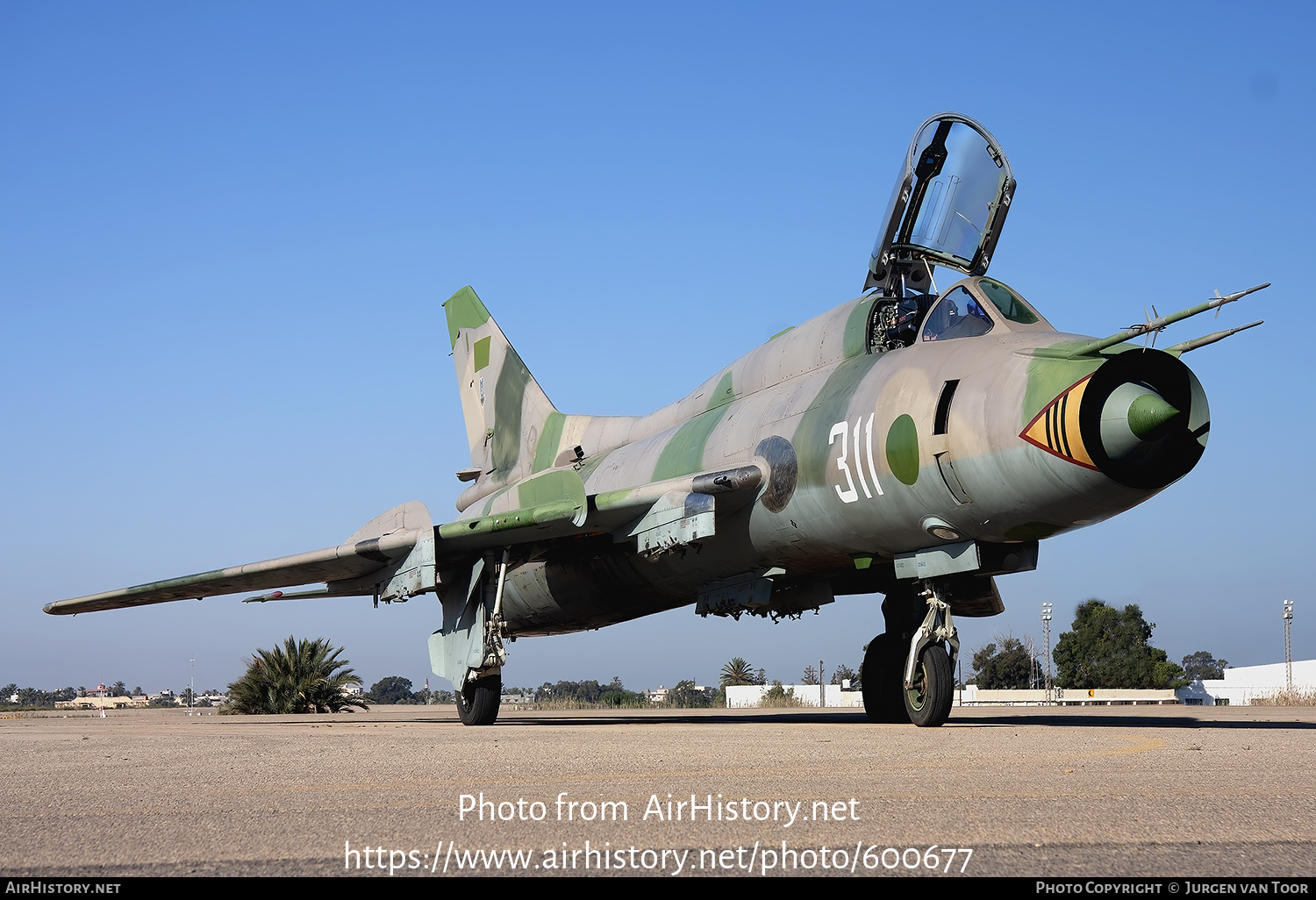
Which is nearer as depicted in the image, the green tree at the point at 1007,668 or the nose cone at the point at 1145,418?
the nose cone at the point at 1145,418

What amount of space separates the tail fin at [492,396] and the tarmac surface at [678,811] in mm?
11423

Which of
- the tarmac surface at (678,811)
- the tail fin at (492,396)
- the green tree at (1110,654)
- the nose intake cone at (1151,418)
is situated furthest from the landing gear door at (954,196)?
the green tree at (1110,654)

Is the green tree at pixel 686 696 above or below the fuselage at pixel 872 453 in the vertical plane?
below

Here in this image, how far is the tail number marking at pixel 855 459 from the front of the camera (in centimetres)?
1207

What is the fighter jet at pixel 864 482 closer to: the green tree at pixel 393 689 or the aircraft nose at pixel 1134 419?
the aircraft nose at pixel 1134 419

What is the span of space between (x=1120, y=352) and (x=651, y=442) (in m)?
8.11

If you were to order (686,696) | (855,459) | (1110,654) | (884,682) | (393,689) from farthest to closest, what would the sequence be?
1. (393,689)
2. (1110,654)
3. (686,696)
4. (884,682)
5. (855,459)

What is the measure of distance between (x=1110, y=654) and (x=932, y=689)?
5269 cm

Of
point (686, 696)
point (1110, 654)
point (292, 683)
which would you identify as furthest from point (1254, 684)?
point (292, 683)

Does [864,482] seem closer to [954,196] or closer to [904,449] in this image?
[904,449]

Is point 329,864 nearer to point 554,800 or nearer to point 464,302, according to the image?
point 554,800

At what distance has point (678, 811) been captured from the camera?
527 centimetres

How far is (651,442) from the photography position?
17.0m

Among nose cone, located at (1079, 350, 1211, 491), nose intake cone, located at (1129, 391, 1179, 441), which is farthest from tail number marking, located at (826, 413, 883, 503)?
nose intake cone, located at (1129, 391, 1179, 441)
